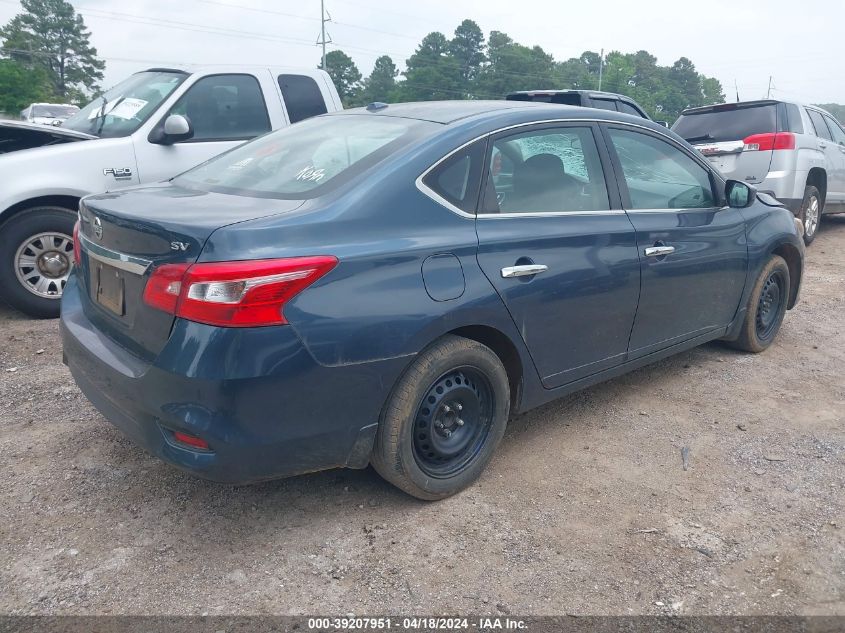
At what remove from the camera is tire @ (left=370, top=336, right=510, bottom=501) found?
2762mm

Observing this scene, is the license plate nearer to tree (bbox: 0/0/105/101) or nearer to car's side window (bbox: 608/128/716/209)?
car's side window (bbox: 608/128/716/209)

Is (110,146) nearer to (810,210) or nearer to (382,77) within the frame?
(810,210)

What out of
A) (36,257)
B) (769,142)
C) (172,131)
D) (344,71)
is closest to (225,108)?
(172,131)

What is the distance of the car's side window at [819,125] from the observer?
30.8ft

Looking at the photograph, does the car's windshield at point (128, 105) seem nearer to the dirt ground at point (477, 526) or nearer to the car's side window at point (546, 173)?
the dirt ground at point (477, 526)

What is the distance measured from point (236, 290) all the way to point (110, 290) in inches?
29.5

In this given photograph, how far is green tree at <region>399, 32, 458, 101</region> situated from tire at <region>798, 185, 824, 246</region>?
66938mm

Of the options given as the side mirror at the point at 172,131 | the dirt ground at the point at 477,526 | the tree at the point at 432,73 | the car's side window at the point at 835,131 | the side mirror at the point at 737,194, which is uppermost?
the tree at the point at 432,73

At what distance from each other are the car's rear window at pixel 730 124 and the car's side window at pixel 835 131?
1901mm

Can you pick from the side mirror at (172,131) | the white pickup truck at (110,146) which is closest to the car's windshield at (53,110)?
the white pickup truck at (110,146)

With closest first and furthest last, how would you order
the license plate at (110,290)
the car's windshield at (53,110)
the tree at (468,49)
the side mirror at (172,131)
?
the license plate at (110,290) → the side mirror at (172,131) → the car's windshield at (53,110) → the tree at (468,49)

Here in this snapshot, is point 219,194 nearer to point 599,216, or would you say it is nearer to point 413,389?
point 413,389

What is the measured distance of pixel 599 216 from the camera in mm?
3486

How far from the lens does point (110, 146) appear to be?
5.36 meters
